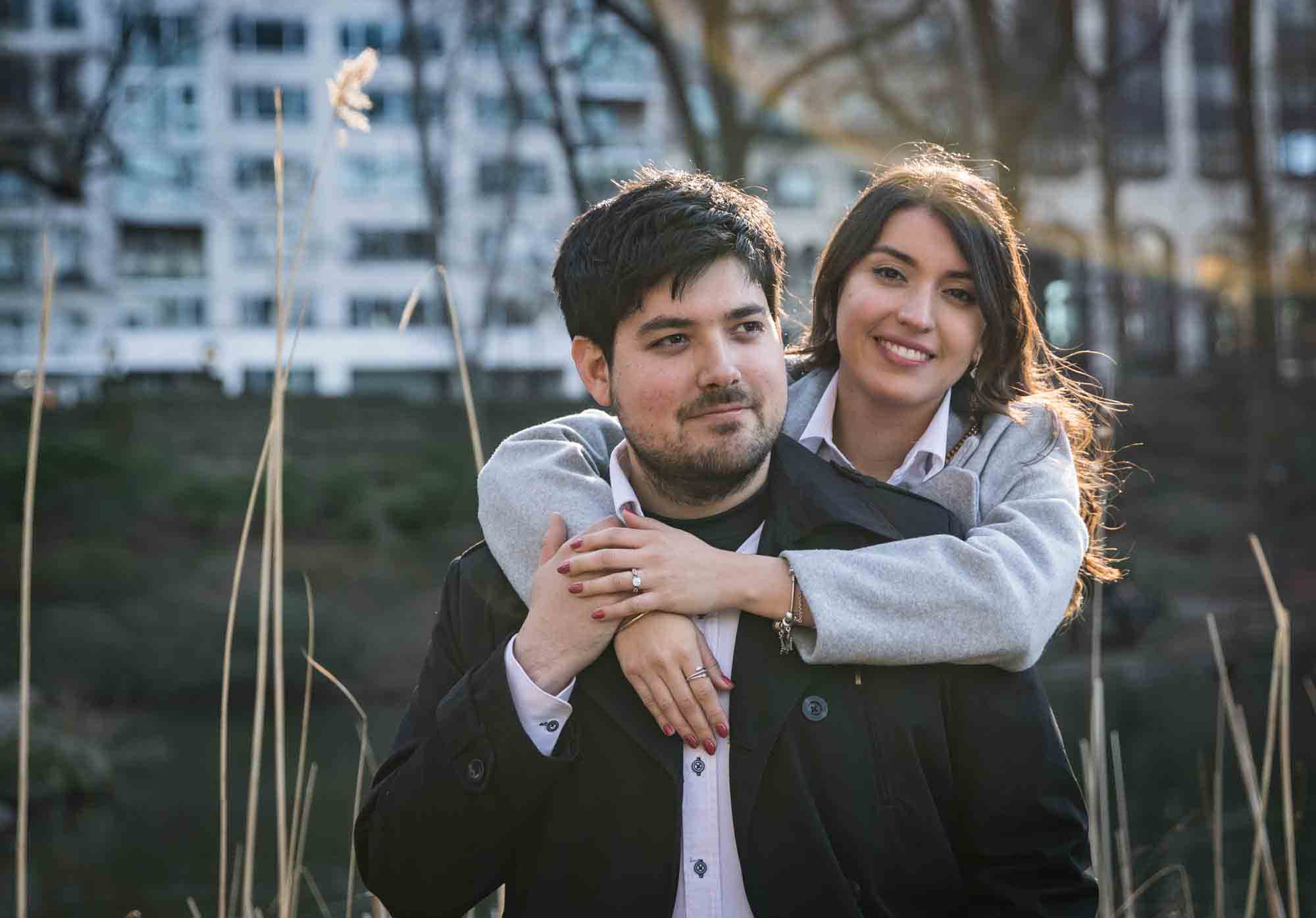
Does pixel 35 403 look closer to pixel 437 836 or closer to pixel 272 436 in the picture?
pixel 272 436

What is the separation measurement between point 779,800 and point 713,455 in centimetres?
46

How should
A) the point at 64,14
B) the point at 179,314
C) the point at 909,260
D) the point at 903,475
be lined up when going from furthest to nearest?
1. the point at 179,314
2. the point at 64,14
3. the point at 909,260
4. the point at 903,475

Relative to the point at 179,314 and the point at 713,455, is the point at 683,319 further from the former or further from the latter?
the point at 179,314

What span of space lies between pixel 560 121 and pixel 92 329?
27.7 metres

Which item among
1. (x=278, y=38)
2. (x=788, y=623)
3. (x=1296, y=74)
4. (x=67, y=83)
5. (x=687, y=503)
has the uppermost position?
(x=278, y=38)

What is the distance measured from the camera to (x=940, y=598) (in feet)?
6.08

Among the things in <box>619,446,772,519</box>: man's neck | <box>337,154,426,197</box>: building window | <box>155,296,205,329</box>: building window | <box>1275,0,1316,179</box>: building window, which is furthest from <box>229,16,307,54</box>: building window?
<box>619,446,772,519</box>: man's neck

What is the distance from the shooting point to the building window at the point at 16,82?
542 inches

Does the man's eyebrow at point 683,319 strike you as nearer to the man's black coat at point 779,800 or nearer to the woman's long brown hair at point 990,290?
the man's black coat at point 779,800

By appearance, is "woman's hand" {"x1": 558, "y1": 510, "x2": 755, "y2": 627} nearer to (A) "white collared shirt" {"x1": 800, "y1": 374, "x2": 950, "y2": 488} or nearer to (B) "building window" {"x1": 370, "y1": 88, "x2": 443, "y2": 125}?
(A) "white collared shirt" {"x1": 800, "y1": 374, "x2": 950, "y2": 488}

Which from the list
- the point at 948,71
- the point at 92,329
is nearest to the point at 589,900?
the point at 948,71

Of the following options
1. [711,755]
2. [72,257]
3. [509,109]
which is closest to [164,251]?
[72,257]

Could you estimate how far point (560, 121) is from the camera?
11.4m

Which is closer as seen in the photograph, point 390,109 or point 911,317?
point 911,317
